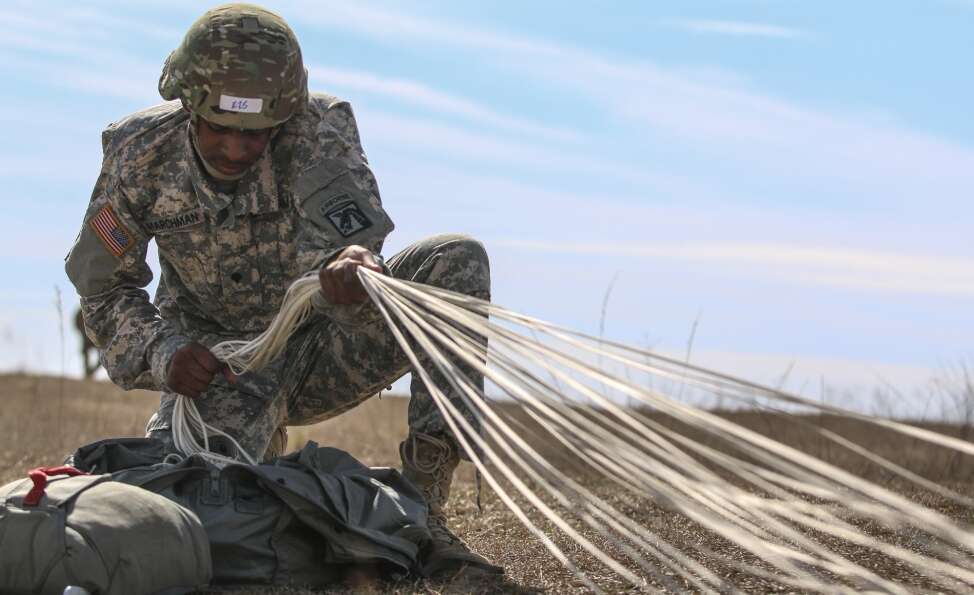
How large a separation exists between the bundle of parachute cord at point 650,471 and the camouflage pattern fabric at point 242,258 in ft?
0.66

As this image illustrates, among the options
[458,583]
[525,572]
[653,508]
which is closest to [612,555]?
[525,572]

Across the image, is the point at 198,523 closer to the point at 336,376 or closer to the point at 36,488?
the point at 36,488

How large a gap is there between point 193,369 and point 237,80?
81cm

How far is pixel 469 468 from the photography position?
6.50m

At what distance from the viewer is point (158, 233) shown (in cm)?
401

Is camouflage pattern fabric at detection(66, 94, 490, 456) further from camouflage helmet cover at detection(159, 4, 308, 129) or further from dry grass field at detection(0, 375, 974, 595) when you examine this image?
dry grass field at detection(0, 375, 974, 595)

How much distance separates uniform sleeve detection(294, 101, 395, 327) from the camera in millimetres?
3602

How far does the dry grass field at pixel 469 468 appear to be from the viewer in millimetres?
3215

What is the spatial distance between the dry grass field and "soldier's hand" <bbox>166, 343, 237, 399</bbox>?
0.82m

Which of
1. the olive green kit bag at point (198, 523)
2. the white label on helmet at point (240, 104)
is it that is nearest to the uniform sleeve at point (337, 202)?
the white label on helmet at point (240, 104)

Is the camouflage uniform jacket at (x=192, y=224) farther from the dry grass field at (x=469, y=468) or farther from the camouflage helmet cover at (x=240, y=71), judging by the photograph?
the dry grass field at (x=469, y=468)

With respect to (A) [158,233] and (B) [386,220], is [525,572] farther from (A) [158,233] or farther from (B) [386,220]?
(A) [158,233]

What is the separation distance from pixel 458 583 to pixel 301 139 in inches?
58.2

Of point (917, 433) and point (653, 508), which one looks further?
point (653, 508)
